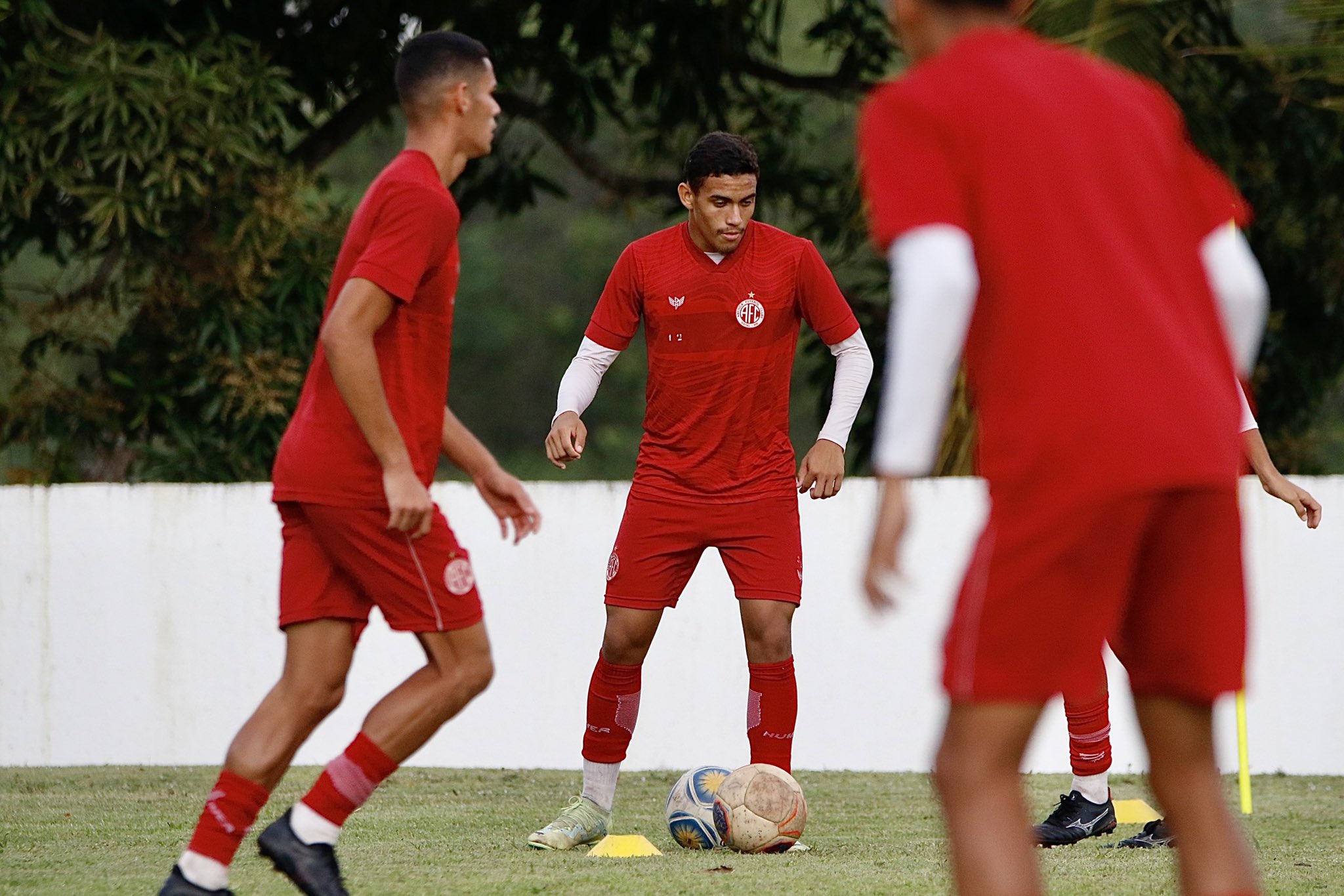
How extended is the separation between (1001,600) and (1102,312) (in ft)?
1.51

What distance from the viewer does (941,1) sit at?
9.04 feet

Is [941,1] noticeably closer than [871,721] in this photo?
Yes

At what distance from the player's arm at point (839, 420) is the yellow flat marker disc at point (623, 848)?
1.27 m

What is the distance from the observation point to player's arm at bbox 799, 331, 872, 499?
579cm

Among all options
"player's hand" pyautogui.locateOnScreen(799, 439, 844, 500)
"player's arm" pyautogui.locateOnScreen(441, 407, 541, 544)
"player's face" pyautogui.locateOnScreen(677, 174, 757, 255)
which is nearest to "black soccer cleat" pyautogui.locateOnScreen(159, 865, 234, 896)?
"player's arm" pyautogui.locateOnScreen(441, 407, 541, 544)

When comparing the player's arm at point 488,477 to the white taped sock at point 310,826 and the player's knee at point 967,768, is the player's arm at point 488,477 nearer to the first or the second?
the white taped sock at point 310,826

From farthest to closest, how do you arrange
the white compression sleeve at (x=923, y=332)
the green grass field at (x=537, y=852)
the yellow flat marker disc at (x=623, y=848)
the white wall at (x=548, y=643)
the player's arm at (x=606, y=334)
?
the white wall at (x=548, y=643) < the player's arm at (x=606, y=334) < the yellow flat marker disc at (x=623, y=848) < the green grass field at (x=537, y=852) < the white compression sleeve at (x=923, y=332)

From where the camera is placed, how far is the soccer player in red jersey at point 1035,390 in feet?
8.39

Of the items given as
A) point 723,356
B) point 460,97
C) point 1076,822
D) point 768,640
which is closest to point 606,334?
point 723,356

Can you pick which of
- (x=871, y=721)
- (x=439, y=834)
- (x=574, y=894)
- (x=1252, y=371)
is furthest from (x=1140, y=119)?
(x=1252, y=371)

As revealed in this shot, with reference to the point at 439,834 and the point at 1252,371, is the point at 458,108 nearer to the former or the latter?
the point at 439,834

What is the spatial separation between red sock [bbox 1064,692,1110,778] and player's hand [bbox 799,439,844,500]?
3.46ft

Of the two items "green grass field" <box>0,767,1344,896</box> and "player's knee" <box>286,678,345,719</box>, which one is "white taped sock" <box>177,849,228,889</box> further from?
"green grass field" <box>0,767,1344,896</box>

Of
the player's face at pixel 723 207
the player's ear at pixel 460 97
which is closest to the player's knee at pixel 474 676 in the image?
the player's ear at pixel 460 97
